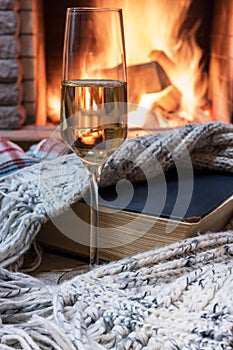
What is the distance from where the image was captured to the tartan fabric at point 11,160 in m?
0.86

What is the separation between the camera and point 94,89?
1.92ft

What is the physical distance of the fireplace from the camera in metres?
2.05

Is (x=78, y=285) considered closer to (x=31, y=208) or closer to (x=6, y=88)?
(x=31, y=208)

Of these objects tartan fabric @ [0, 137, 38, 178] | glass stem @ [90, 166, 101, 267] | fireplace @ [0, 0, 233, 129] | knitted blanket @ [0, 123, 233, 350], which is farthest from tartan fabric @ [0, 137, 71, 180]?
fireplace @ [0, 0, 233, 129]

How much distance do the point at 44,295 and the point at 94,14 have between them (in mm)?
272

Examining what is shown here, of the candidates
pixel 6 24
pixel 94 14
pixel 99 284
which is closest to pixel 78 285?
pixel 99 284

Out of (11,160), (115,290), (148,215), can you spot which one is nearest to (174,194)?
(148,215)

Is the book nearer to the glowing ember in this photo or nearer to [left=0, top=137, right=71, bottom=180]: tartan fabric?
[left=0, top=137, right=71, bottom=180]: tartan fabric

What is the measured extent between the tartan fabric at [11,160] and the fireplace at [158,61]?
Result: 43.4 inches

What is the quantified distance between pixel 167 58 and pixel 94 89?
1.61 m

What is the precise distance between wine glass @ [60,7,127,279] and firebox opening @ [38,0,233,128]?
1.48 metres

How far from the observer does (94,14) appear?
59cm

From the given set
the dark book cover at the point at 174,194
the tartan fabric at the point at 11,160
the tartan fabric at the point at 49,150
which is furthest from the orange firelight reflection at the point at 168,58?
the dark book cover at the point at 174,194

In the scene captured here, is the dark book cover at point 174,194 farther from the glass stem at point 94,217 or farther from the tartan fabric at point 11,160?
the tartan fabric at point 11,160
